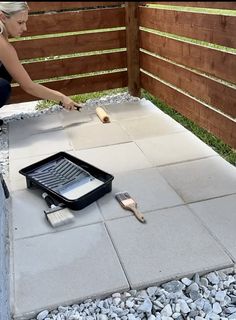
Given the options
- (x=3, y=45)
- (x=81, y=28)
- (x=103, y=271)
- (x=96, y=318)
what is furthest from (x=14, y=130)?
(x=96, y=318)

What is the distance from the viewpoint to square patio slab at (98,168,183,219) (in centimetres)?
197

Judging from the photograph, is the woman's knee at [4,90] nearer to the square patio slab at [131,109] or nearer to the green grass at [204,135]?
the square patio slab at [131,109]

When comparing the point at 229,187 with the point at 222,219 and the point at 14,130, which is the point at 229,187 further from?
the point at 14,130

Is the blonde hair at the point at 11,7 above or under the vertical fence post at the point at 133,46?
above

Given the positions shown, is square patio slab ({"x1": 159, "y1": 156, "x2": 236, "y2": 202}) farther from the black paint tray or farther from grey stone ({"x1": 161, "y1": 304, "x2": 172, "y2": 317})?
grey stone ({"x1": 161, "y1": 304, "x2": 172, "y2": 317})

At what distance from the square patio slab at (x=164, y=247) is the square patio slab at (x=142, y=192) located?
65 millimetres

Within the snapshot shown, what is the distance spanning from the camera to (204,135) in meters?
2.87

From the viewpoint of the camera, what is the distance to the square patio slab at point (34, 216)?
184cm

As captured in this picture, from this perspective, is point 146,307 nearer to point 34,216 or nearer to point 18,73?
point 34,216

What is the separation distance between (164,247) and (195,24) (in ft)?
5.39

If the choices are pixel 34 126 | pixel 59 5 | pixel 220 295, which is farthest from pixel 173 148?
pixel 59 5

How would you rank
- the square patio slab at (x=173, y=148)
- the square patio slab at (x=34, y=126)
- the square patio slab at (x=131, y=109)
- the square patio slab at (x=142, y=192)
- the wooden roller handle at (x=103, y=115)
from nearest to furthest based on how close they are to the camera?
the square patio slab at (x=142, y=192)
the square patio slab at (x=173, y=148)
the square patio slab at (x=34, y=126)
the wooden roller handle at (x=103, y=115)
the square patio slab at (x=131, y=109)

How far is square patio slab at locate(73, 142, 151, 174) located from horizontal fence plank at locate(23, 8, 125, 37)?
57.0 inches

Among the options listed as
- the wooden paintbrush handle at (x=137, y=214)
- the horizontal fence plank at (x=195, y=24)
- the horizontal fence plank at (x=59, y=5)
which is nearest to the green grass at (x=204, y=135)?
the horizontal fence plank at (x=195, y=24)
